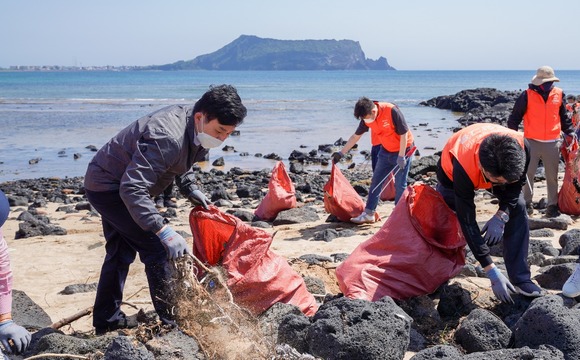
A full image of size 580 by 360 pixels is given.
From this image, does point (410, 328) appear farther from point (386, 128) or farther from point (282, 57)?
point (282, 57)

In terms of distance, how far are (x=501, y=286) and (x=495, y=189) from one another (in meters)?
0.60

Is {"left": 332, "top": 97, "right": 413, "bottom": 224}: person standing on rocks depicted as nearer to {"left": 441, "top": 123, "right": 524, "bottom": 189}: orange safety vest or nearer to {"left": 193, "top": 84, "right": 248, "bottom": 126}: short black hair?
{"left": 441, "top": 123, "right": 524, "bottom": 189}: orange safety vest

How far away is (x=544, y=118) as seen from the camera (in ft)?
24.0

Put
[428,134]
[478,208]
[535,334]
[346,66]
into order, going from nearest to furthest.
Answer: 1. [535,334]
2. [478,208]
3. [428,134]
4. [346,66]

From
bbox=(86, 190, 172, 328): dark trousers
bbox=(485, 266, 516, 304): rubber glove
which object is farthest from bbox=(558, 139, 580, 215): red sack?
bbox=(86, 190, 172, 328): dark trousers

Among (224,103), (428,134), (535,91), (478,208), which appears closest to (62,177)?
(478,208)

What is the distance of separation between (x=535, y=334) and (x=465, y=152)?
1125 mm

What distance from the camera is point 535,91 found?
7.38 metres

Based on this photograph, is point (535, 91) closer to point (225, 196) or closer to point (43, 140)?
point (225, 196)

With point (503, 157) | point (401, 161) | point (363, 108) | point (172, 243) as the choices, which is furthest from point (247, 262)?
point (401, 161)

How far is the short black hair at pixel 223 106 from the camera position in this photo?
3.58 m

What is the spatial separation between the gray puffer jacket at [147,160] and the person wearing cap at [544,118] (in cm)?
459

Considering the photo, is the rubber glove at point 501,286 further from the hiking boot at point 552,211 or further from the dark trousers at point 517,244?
the hiking boot at point 552,211

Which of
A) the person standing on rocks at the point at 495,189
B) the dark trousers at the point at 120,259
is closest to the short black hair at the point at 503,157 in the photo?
the person standing on rocks at the point at 495,189
